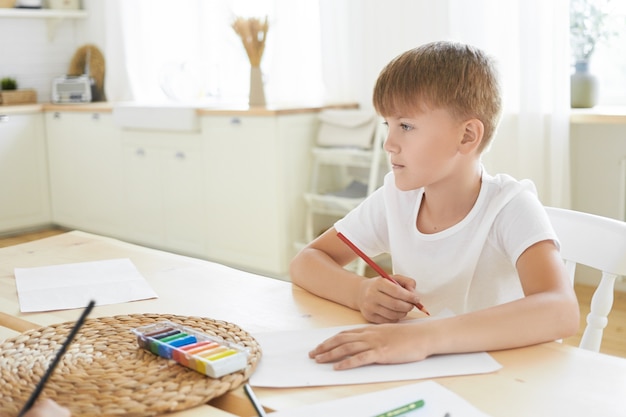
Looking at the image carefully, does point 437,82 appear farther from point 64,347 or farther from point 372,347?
point 64,347

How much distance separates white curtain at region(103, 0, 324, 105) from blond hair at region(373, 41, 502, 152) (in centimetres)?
284

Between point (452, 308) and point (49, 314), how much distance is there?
2.18 feet

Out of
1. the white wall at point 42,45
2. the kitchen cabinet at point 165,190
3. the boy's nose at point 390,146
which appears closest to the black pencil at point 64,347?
the boy's nose at point 390,146

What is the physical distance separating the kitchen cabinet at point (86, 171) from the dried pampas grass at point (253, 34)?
114 centimetres

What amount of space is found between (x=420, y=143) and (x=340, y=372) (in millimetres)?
485

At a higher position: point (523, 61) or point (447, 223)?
point (523, 61)

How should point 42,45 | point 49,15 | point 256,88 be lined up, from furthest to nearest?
point 42,45, point 49,15, point 256,88

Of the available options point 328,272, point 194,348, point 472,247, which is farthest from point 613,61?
point 194,348

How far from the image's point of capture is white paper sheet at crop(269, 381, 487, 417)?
0.80 meters

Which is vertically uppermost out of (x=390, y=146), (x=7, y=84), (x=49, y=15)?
(x=49, y=15)

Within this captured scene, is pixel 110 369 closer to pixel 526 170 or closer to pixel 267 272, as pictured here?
pixel 526 170

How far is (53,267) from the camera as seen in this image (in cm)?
148

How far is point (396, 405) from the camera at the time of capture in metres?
0.83

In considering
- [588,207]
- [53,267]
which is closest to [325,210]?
[588,207]
